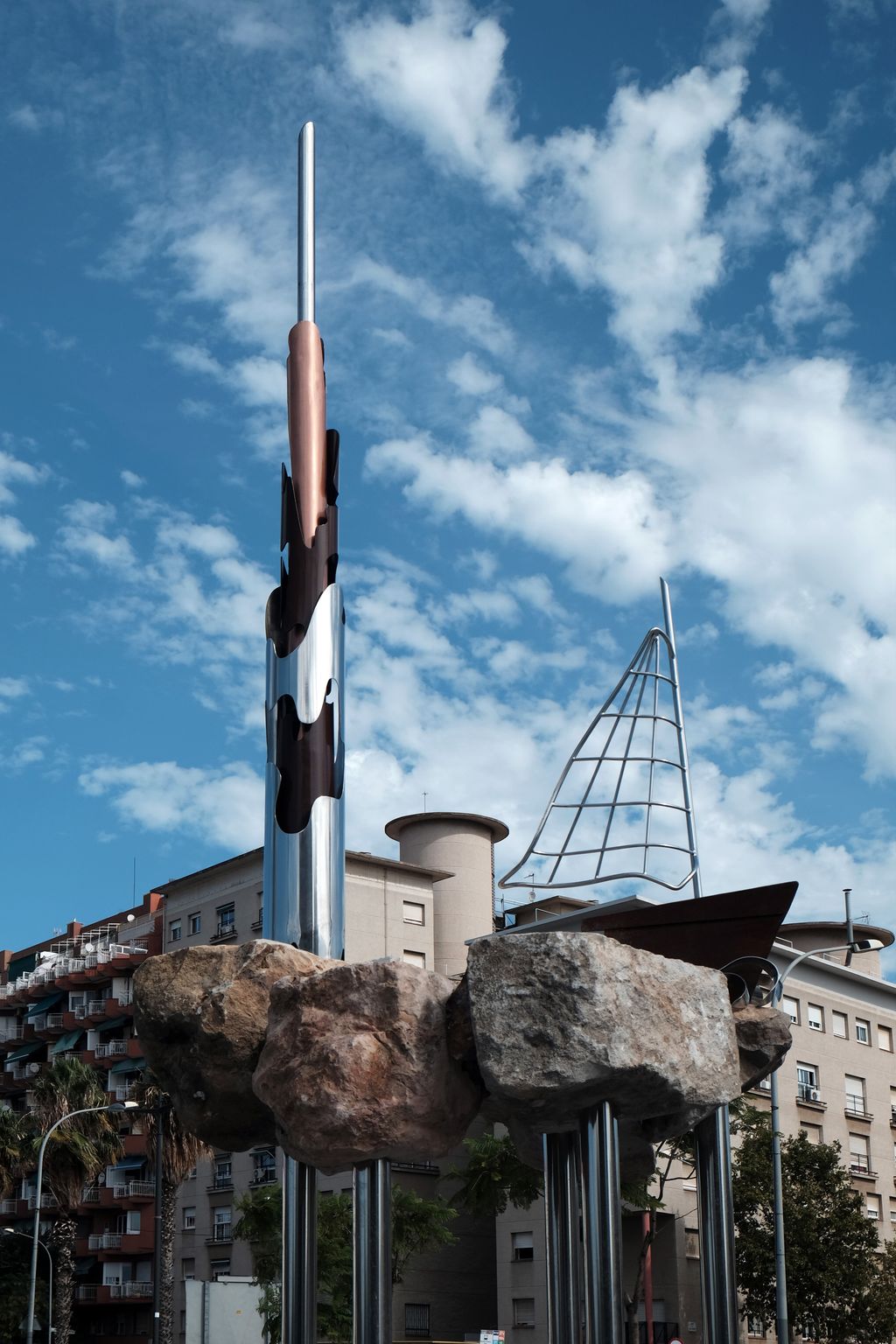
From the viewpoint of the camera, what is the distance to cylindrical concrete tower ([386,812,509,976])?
7031cm

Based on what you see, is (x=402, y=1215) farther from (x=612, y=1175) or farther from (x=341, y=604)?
(x=612, y=1175)

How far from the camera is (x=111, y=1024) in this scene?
76.3 m

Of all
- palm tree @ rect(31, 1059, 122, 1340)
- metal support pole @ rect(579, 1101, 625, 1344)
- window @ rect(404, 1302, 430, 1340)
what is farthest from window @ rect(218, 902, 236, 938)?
metal support pole @ rect(579, 1101, 625, 1344)

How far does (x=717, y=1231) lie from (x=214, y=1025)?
5.25 metres

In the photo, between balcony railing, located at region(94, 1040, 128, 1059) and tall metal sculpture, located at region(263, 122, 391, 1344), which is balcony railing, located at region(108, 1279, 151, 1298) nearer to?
balcony railing, located at region(94, 1040, 128, 1059)

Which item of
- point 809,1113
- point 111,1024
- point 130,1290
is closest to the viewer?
point 809,1113

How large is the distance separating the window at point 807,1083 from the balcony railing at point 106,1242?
3052 centimetres

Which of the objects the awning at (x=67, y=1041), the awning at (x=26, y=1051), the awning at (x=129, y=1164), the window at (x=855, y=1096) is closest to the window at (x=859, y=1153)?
the window at (x=855, y=1096)

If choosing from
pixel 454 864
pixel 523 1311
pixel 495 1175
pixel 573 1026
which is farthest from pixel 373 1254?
pixel 454 864

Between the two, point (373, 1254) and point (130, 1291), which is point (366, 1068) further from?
point (130, 1291)

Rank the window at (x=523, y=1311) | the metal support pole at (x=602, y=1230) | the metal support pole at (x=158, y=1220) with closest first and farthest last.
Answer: the metal support pole at (x=602, y=1230) < the metal support pole at (x=158, y=1220) < the window at (x=523, y=1311)

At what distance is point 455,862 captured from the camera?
234ft

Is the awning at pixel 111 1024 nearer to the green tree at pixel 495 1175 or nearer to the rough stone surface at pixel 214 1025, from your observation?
the green tree at pixel 495 1175

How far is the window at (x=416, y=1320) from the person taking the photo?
198 ft
